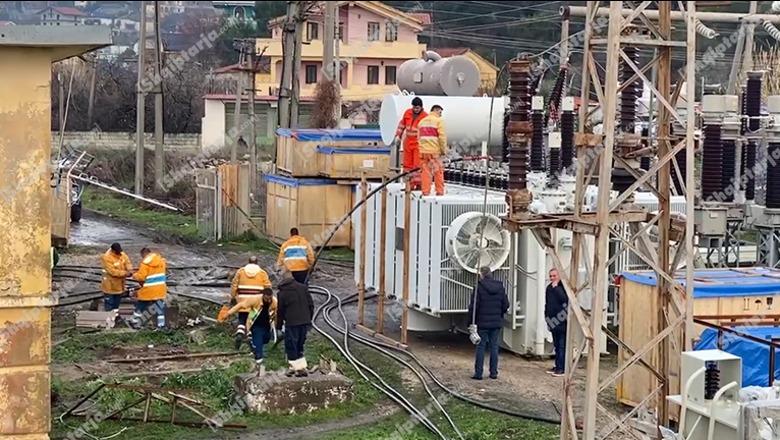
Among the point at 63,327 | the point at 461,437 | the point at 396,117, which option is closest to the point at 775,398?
the point at 461,437

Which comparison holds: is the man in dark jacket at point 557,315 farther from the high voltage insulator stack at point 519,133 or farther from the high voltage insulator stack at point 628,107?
the high voltage insulator stack at point 519,133

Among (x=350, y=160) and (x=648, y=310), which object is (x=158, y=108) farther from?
(x=648, y=310)

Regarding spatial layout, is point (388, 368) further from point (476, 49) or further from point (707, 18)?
point (476, 49)

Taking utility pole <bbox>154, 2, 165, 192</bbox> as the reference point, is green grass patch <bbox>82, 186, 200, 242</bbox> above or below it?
below

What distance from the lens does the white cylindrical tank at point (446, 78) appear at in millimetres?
22188

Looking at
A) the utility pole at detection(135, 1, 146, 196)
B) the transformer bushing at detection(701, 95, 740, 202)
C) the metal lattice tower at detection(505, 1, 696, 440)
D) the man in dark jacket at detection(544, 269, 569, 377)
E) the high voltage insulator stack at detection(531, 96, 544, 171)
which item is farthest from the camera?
the utility pole at detection(135, 1, 146, 196)

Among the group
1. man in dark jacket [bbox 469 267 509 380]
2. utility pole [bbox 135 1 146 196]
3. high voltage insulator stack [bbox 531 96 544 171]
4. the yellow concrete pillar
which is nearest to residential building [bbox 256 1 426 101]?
utility pole [bbox 135 1 146 196]

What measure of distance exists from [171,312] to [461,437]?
25.7 ft

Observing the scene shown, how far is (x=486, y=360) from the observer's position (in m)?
17.6

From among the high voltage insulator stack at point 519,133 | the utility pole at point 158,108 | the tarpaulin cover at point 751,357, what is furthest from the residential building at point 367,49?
the high voltage insulator stack at point 519,133

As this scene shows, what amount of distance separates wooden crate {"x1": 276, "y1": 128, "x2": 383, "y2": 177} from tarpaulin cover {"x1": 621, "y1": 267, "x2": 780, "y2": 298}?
506 inches

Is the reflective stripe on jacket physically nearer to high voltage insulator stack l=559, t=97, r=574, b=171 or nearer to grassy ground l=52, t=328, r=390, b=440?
high voltage insulator stack l=559, t=97, r=574, b=171

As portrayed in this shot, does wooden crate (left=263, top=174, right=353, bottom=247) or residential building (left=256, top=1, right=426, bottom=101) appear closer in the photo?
wooden crate (left=263, top=174, right=353, bottom=247)

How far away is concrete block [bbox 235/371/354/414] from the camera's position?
47.7ft
